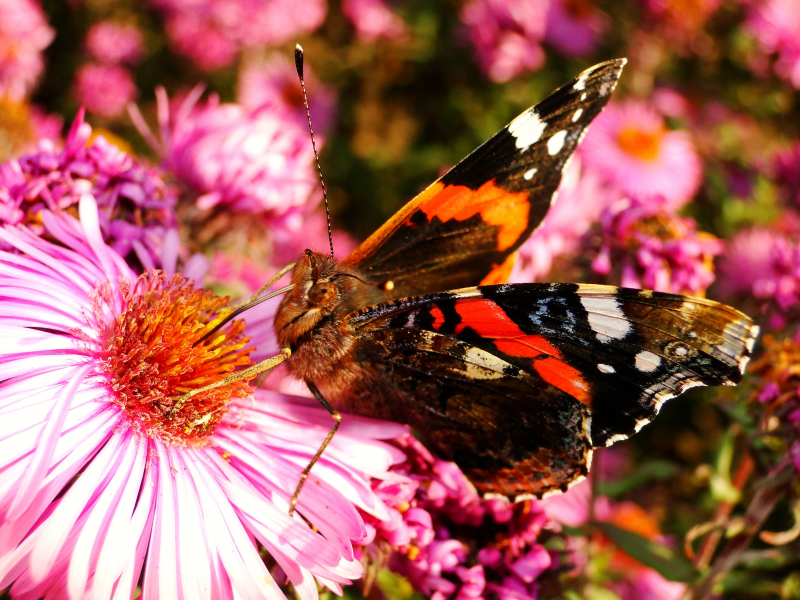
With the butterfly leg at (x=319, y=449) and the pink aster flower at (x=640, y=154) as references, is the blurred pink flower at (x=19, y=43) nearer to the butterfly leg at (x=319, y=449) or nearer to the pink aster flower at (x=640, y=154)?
the butterfly leg at (x=319, y=449)

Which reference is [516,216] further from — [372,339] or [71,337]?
[71,337]

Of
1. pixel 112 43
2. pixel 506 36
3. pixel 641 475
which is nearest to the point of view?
pixel 641 475

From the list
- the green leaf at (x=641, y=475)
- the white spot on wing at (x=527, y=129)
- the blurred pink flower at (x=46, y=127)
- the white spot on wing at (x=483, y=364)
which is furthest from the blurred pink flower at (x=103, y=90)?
the green leaf at (x=641, y=475)

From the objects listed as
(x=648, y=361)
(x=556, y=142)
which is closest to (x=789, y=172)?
(x=556, y=142)

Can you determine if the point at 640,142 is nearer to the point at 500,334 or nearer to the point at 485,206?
the point at 485,206

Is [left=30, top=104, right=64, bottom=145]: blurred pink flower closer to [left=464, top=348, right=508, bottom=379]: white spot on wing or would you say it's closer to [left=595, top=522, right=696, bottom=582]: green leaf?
[left=464, top=348, right=508, bottom=379]: white spot on wing

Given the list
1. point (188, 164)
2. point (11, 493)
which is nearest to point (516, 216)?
point (188, 164)

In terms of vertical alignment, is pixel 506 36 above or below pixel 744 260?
above
